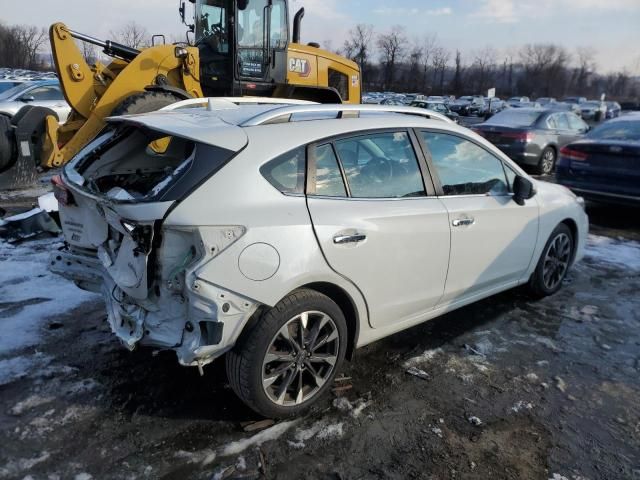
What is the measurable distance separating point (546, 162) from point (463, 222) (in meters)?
10.2

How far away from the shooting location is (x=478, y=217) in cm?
391

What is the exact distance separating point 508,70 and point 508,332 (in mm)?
124604

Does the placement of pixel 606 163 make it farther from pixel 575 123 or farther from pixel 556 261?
pixel 575 123

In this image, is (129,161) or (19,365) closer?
(19,365)

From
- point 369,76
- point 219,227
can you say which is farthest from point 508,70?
point 219,227

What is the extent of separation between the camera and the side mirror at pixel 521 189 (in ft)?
13.9

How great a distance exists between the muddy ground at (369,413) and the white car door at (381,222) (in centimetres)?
54

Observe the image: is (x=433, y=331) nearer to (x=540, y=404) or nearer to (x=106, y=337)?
(x=540, y=404)

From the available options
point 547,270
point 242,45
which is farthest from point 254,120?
point 242,45

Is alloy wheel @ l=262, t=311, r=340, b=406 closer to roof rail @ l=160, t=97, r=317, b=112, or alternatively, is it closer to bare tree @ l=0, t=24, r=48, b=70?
roof rail @ l=160, t=97, r=317, b=112

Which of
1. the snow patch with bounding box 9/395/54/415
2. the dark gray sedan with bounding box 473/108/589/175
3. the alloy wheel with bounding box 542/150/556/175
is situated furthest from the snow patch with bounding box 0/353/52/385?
the alloy wheel with bounding box 542/150/556/175

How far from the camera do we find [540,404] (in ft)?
11.1

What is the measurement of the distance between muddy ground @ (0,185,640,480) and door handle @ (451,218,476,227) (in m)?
0.97

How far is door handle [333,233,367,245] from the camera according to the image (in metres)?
3.03
